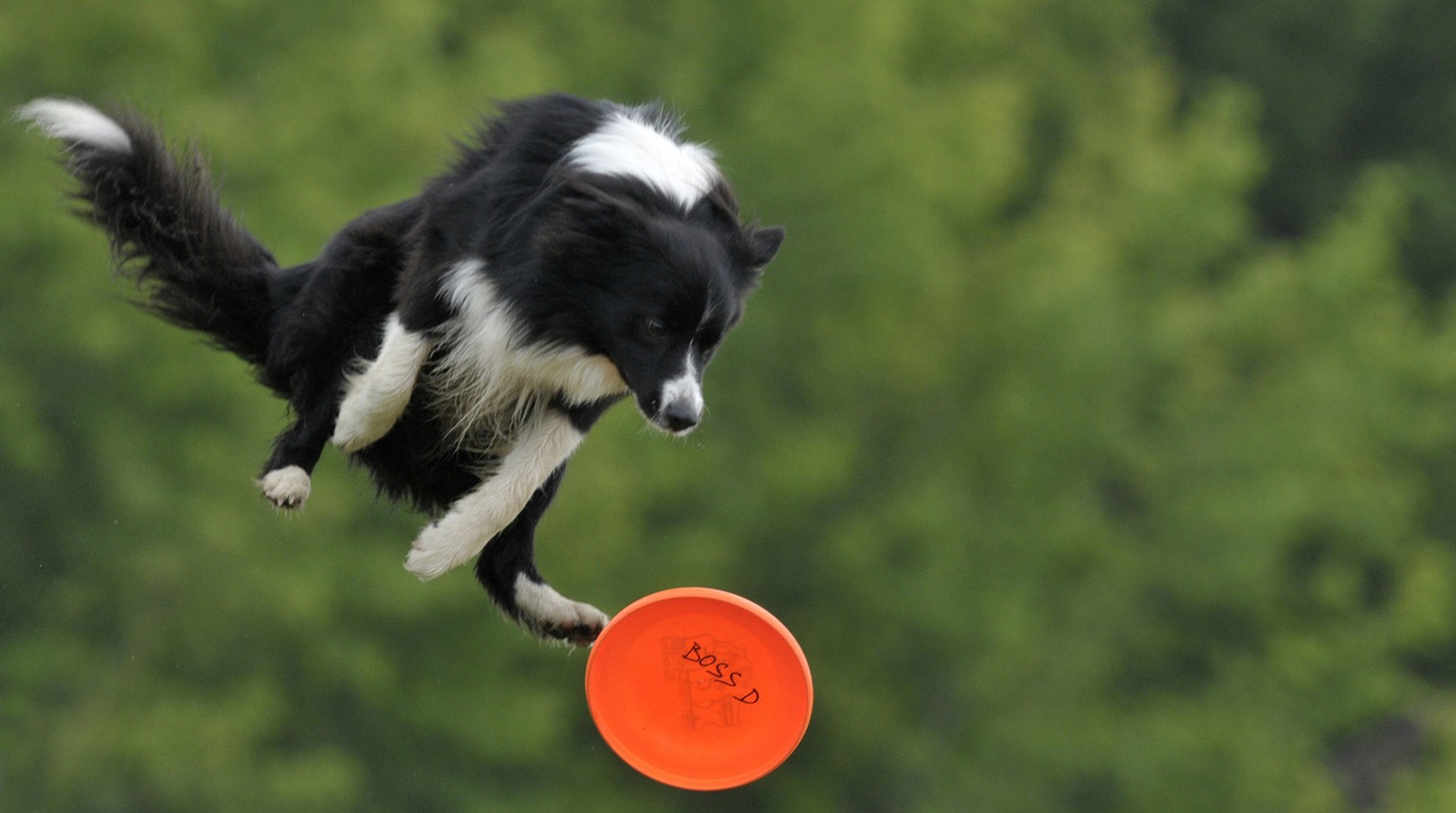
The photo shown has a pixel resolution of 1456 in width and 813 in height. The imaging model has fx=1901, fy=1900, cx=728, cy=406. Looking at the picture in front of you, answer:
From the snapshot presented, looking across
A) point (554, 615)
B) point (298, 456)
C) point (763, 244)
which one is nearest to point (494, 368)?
point (298, 456)

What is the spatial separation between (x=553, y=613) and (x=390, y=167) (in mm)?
12849

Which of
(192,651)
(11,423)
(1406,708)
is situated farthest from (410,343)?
(1406,708)

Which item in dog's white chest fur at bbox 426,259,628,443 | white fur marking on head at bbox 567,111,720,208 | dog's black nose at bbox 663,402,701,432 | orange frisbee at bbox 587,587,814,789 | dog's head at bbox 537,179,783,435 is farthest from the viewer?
orange frisbee at bbox 587,587,814,789

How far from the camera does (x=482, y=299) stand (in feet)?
22.0

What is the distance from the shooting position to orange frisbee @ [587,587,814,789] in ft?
22.6

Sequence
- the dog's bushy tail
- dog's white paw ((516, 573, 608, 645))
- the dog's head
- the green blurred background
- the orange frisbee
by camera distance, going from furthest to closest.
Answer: the green blurred background → the dog's bushy tail → dog's white paw ((516, 573, 608, 645)) → the orange frisbee → the dog's head

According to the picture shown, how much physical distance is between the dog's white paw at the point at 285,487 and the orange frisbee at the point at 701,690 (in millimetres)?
1186

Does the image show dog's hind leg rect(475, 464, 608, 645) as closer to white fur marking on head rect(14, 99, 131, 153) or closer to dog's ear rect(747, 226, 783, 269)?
dog's ear rect(747, 226, 783, 269)

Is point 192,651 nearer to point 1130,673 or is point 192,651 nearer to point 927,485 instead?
point 927,485

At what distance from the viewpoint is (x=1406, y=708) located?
28828 mm

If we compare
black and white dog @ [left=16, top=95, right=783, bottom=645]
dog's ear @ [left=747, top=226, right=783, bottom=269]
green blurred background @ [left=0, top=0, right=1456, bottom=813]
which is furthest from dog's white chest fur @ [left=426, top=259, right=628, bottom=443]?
green blurred background @ [left=0, top=0, right=1456, bottom=813]

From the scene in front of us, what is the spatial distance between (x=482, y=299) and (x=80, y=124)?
1765mm

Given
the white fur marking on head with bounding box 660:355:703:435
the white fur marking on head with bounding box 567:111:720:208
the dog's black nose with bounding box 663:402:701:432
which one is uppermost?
the white fur marking on head with bounding box 567:111:720:208

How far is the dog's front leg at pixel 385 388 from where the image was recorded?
6734 mm
